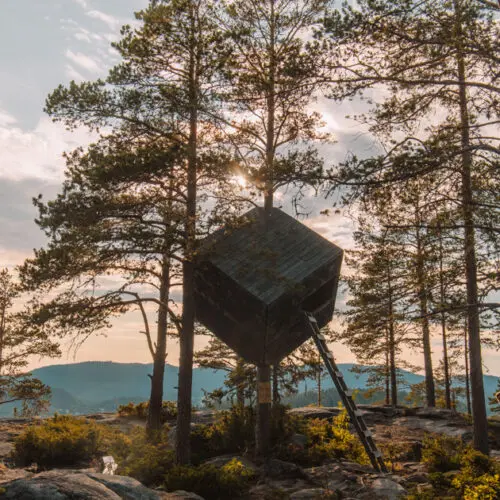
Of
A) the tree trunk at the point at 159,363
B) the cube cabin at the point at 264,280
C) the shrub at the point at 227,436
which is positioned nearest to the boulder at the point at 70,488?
the cube cabin at the point at 264,280

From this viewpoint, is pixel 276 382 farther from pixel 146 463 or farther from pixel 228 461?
pixel 146 463

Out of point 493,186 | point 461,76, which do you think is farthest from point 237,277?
point 461,76

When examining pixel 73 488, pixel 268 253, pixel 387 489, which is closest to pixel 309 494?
pixel 387 489

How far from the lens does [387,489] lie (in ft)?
31.7

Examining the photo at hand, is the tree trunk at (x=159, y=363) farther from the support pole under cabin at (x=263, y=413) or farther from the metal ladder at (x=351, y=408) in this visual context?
the metal ladder at (x=351, y=408)

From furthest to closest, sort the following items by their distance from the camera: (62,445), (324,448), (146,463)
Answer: (62,445), (324,448), (146,463)

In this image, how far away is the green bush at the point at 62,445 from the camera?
14.3m

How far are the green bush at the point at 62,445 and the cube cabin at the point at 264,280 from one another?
4989mm

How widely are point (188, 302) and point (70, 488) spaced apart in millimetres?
8464

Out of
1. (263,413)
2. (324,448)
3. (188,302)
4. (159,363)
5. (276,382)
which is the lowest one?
(324,448)

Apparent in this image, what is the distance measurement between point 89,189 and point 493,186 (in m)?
10.1

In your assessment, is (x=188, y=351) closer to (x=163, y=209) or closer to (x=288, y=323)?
(x=288, y=323)

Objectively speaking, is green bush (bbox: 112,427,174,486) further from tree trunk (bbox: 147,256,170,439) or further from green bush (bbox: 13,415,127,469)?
tree trunk (bbox: 147,256,170,439)

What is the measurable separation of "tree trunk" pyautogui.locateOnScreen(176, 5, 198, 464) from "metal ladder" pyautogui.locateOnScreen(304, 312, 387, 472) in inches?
139
